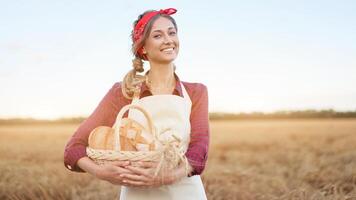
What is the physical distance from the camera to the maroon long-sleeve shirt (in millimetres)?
2236

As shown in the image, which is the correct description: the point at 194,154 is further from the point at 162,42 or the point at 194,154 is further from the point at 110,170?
the point at 162,42

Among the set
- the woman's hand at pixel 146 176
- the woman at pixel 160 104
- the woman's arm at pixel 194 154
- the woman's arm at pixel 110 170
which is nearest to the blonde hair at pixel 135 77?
the woman at pixel 160 104

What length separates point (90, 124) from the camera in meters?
2.39

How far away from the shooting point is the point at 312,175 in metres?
5.68

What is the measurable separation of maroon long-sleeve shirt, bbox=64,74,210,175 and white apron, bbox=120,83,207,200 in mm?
47

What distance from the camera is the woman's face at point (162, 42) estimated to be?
2.37 m

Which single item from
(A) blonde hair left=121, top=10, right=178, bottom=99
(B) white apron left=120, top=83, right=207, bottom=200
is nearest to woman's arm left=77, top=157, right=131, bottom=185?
(B) white apron left=120, top=83, right=207, bottom=200

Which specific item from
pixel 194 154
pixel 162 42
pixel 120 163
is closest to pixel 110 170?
pixel 120 163

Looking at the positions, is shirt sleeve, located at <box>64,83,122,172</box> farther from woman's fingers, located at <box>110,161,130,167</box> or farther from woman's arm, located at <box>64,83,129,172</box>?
woman's fingers, located at <box>110,161,130,167</box>

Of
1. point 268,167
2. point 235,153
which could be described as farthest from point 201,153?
point 235,153

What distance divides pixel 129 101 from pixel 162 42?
34 centimetres

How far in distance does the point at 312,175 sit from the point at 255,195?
4.59 feet

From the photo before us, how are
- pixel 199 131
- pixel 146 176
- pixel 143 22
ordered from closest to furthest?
pixel 146 176
pixel 199 131
pixel 143 22

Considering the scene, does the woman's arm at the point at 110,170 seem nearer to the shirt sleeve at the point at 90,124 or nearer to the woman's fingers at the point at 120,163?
the woman's fingers at the point at 120,163
